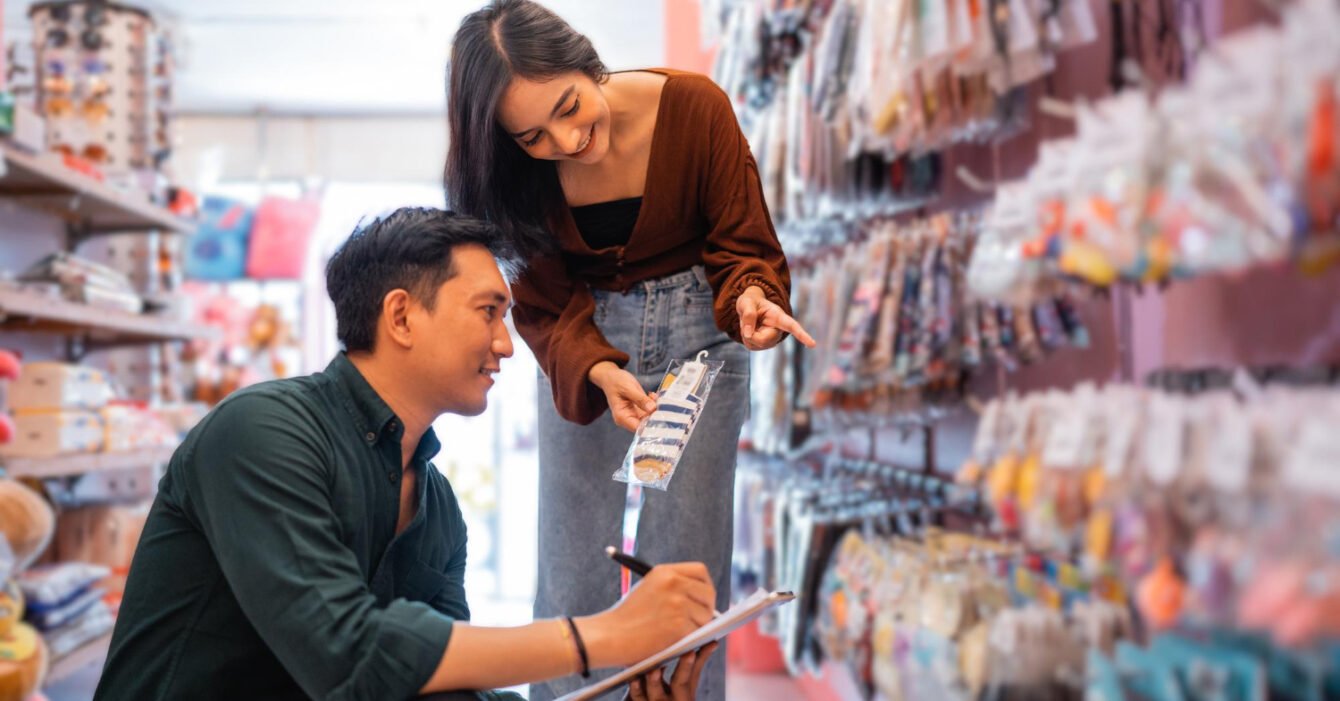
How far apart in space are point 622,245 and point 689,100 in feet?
0.78

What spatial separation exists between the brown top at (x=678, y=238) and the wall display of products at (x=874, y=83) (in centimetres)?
34

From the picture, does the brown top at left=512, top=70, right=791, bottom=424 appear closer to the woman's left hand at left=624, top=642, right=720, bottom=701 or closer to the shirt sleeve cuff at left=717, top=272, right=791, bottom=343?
the shirt sleeve cuff at left=717, top=272, right=791, bottom=343

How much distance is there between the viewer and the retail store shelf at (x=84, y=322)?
2.87 meters

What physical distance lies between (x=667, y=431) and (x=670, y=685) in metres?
0.34

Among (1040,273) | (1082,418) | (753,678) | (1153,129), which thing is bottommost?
(753,678)

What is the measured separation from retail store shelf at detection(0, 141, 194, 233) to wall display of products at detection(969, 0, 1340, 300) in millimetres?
2295

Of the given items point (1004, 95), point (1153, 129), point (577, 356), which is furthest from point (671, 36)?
point (1153, 129)

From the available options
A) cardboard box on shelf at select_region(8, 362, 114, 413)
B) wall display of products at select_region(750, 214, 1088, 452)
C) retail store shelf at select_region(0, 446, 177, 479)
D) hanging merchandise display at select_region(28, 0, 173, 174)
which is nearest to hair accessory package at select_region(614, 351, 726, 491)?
wall display of products at select_region(750, 214, 1088, 452)

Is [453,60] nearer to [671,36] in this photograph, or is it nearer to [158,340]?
[671,36]

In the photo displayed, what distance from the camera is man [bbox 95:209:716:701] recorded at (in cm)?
122

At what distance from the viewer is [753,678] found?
152 inches

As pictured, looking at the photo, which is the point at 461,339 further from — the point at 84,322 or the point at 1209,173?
the point at 84,322

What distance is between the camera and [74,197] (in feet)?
12.2

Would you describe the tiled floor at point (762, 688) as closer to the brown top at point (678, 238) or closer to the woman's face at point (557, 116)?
the brown top at point (678, 238)
